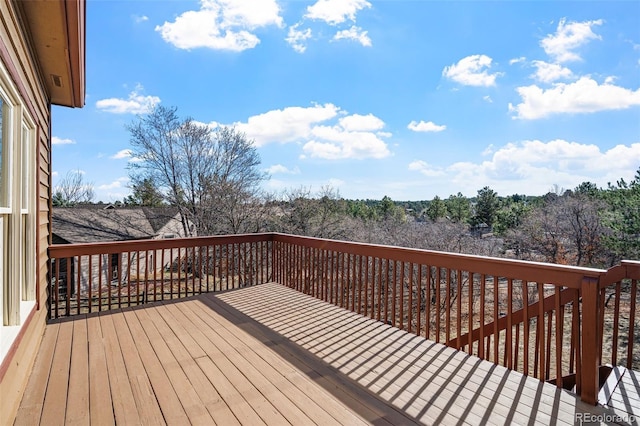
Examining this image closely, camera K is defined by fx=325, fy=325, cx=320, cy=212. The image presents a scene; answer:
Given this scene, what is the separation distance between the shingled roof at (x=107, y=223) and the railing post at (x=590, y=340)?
16.7 meters

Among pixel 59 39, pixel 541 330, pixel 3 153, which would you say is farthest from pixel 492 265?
pixel 59 39

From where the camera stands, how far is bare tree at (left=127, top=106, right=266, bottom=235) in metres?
14.6

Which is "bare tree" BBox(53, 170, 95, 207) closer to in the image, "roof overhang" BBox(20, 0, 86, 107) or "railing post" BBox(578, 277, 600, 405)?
"roof overhang" BBox(20, 0, 86, 107)

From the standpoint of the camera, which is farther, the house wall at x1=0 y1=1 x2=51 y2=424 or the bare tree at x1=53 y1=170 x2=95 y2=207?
the bare tree at x1=53 y1=170 x2=95 y2=207

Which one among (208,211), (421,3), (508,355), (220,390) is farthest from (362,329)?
(208,211)

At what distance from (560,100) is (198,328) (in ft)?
54.3

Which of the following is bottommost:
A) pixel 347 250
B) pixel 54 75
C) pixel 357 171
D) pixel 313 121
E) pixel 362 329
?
pixel 362 329

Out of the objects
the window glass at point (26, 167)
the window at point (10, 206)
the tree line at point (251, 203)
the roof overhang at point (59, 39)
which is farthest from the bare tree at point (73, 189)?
the window at point (10, 206)

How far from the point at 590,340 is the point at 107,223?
59.9ft

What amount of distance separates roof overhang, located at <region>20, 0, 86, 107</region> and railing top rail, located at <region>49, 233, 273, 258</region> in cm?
190

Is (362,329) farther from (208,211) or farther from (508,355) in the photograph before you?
(208,211)

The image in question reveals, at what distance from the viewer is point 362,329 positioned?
11.7ft

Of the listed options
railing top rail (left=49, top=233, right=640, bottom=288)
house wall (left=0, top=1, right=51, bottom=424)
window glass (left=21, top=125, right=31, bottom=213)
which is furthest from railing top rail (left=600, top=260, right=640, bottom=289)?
window glass (left=21, top=125, right=31, bottom=213)

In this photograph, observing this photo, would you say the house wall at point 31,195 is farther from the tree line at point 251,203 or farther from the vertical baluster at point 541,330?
the tree line at point 251,203
